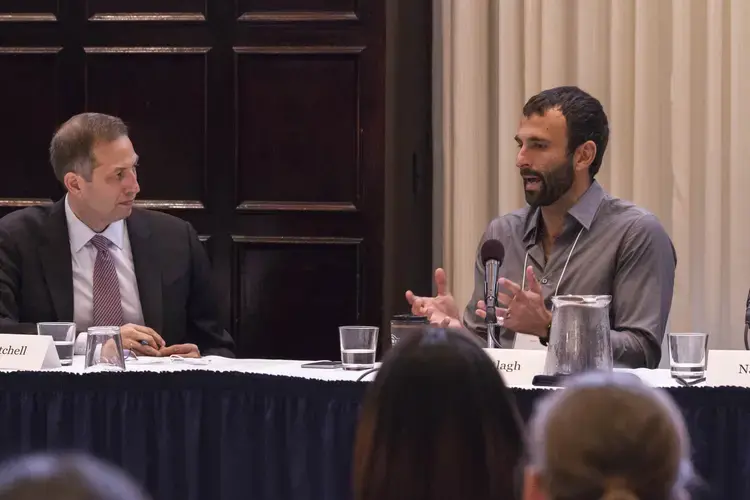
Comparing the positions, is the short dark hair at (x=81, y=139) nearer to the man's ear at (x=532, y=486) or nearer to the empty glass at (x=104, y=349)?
the empty glass at (x=104, y=349)

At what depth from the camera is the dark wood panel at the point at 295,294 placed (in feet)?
14.1

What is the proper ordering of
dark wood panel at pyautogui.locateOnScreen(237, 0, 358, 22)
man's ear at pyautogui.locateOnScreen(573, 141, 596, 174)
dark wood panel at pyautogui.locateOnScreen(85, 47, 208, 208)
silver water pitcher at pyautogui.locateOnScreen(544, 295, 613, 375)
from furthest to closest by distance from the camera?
dark wood panel at pyautogui.locateOnScreen(85, 47, 208, 208) → dark wood panel at pyautogui.locateOnScreen(237, 0, 358, 22) → man's ear at pyautogui.locateOnScreen(573, 141, 596, 174) → silver water pitcher at pyautogui.locateOnScreen(544, 295, 613, 375)

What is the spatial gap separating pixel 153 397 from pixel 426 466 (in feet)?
5.02

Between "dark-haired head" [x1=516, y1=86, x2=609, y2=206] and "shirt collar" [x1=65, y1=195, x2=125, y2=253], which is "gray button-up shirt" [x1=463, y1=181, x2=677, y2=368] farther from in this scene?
"shirt collar" [x1=65, y1=195, x2=125, y2=253]

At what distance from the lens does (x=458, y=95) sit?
467 cm

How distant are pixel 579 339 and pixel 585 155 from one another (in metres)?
1.09

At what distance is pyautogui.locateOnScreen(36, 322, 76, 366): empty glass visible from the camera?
2.77 meters

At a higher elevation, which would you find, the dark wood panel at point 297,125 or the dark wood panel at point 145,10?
the dark wood panel at point 145,10

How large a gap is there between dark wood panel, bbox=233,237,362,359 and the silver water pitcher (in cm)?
191

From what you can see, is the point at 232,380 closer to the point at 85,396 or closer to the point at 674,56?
the point at 85,396

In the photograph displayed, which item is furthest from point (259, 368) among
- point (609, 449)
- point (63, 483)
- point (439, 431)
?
point (63, 483)

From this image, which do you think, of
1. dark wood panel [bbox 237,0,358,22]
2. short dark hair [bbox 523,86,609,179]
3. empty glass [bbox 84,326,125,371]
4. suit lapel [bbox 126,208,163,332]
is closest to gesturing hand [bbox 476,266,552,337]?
short dark hair [bbox 523,86,609,179]

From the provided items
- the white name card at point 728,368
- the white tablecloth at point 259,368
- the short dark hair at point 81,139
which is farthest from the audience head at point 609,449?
the short dark hair at point 81,139

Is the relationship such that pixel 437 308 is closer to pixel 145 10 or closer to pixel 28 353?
pixel 28 353
